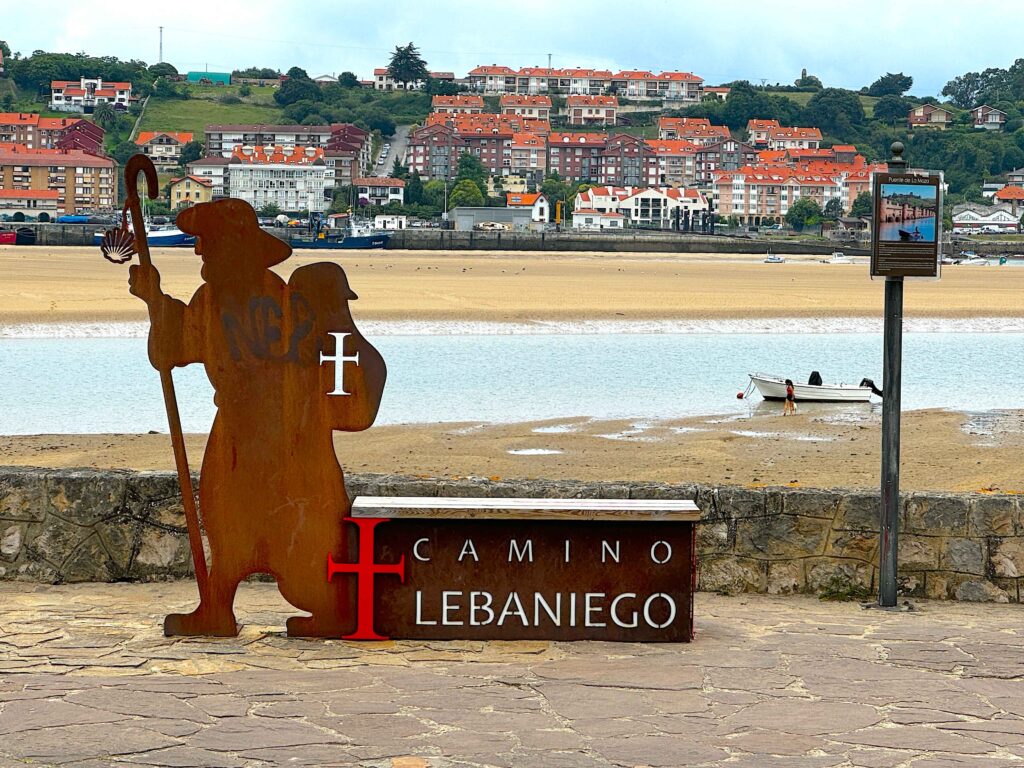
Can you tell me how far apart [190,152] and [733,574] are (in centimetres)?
15616

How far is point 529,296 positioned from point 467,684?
35889 millimetres

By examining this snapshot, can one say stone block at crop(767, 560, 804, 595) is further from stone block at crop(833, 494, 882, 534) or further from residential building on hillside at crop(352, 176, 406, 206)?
residential building on hillside at crop(352, 176, 406, 206)

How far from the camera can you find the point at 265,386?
6.26 meters

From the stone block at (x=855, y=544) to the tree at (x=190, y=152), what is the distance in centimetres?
15196

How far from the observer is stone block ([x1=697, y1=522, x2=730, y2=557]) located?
715 cm

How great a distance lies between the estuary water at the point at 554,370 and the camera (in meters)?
19.7

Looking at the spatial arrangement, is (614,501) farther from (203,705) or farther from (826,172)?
(826,172)

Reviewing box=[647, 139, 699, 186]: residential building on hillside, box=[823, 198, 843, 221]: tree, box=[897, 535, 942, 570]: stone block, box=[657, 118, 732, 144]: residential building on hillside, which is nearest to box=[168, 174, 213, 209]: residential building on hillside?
box=[823, 198, 843, 221]: tree

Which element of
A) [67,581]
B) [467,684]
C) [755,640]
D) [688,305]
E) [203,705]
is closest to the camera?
[203,705]

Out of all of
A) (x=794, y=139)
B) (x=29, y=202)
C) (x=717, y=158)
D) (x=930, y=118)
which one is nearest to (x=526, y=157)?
(x=717, y=158)

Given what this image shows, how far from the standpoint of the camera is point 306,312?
623cm

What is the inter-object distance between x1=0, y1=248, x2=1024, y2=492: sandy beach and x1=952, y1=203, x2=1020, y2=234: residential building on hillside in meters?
81.1

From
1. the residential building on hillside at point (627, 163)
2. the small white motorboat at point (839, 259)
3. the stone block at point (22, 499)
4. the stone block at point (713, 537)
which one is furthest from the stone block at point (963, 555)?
the residential building on hillside at point (627, 163)

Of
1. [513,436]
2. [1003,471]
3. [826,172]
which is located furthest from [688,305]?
[826,172]
